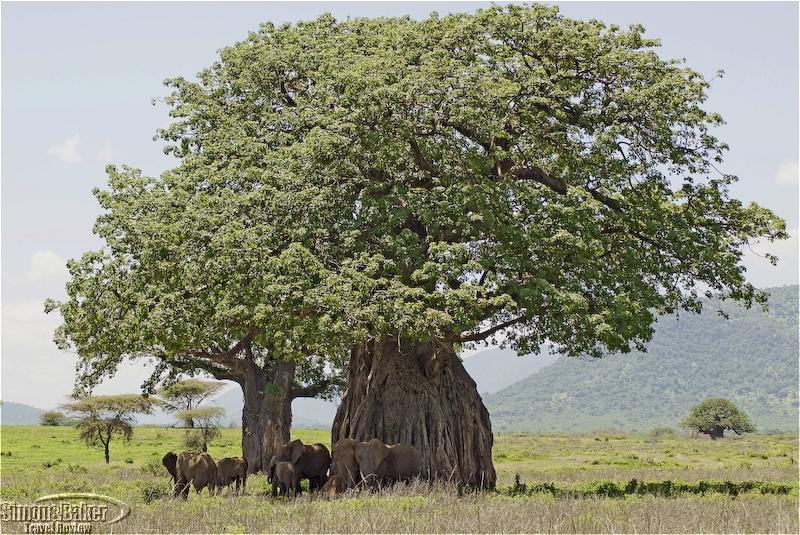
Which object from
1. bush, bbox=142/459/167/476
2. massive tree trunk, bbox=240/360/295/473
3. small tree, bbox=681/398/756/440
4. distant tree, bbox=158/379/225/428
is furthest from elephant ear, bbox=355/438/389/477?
small tree, bbox=681/398/756/440

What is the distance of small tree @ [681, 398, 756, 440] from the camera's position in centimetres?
12175

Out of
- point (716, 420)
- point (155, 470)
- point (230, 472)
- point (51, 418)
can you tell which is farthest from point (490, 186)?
point (716, 420)

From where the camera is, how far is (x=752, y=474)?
3959 cm

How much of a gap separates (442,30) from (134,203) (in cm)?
1132

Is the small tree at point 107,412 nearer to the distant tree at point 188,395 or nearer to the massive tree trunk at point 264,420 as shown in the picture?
the distant tree at point 188,395

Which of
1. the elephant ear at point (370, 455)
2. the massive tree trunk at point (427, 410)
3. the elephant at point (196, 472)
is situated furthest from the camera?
the massive tree trunk at point (427, 410)

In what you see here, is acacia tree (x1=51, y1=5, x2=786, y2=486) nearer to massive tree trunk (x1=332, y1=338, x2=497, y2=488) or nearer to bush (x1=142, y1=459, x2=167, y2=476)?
massive tree trunk (x1=332, y1=338, x2=497, y2=488)

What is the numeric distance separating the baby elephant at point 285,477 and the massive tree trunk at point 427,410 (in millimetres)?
2781

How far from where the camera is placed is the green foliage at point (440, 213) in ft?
89.0

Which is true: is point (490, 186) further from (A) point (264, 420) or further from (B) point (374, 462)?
(A) point (264, 420)

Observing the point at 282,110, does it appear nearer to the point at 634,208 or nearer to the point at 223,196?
the point at 223,196

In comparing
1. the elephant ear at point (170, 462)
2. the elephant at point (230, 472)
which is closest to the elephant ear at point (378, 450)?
the elephant at point (230, 472)

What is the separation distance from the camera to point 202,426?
234ft

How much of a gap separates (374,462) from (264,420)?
15610mm
